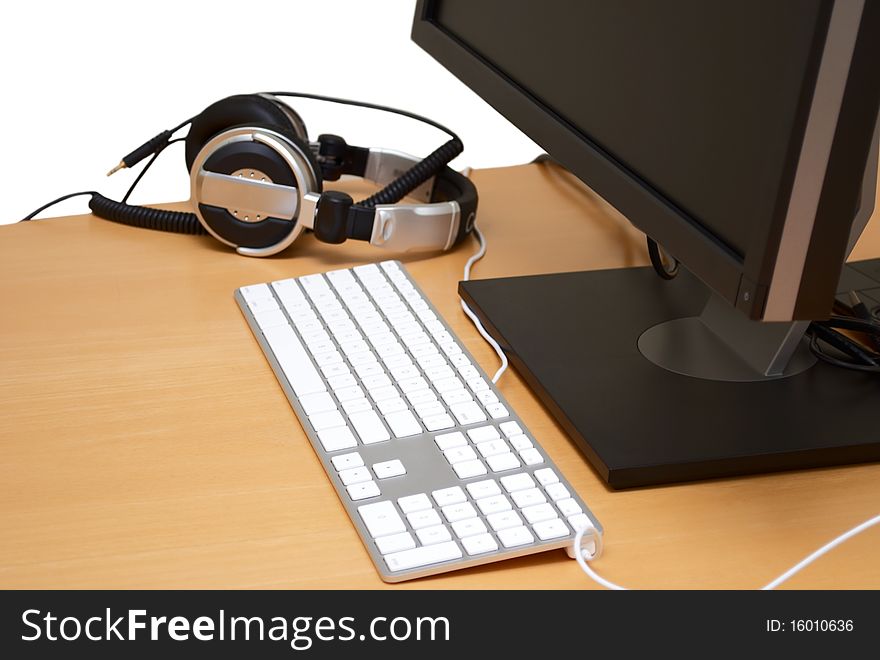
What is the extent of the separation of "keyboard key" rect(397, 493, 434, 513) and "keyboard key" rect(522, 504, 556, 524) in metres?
0.06

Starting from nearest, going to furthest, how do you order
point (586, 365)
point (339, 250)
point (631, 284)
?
1. point (586, 365)
2. point (631, 284)
3. point (339, 250)

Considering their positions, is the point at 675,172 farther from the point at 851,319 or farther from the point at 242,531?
the point at 242,531

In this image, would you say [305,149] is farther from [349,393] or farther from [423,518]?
[423,518]

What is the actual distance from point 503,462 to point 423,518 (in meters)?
0.08

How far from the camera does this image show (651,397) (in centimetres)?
88

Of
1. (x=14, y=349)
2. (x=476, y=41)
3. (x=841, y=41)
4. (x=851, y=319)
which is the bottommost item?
(x=14, y=349)

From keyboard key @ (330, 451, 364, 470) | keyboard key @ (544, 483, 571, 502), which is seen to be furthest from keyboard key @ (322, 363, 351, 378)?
keyboard key @ (544, 483, 571, 502)

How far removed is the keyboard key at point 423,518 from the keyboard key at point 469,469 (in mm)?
46

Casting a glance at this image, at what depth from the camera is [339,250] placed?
47.1 inches

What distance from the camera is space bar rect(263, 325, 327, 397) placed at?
0.91 metres

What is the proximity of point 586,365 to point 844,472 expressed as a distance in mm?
212

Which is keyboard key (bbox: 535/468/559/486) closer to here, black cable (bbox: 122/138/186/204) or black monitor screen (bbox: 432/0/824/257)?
black monitor screen (bbox: 432/0/824/257)

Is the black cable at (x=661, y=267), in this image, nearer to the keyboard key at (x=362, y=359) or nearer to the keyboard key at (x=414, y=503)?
the keyboard key at (x=362, y=359)
